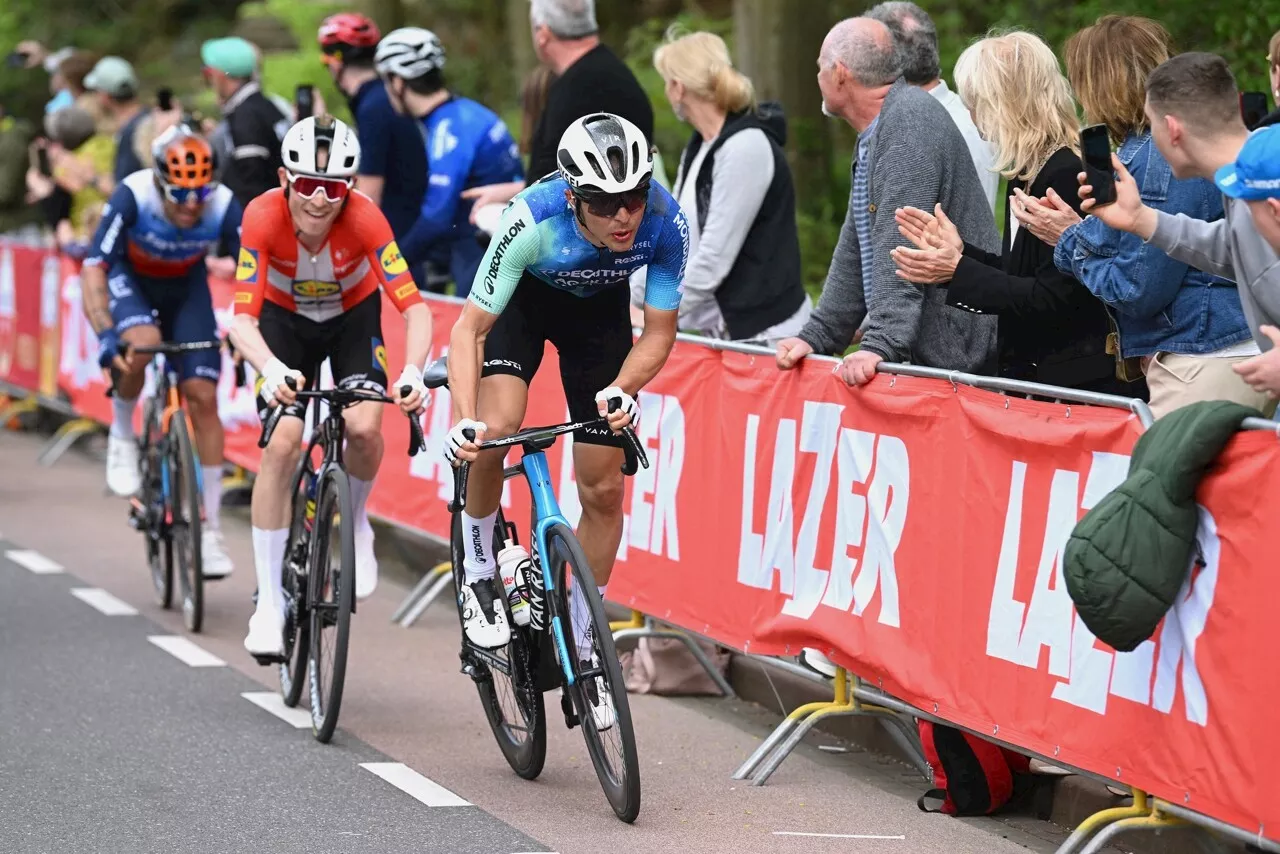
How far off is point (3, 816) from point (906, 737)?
10.0 feet

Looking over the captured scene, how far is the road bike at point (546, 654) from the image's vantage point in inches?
238

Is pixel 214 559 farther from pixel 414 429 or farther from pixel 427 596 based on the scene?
pixel 414 429

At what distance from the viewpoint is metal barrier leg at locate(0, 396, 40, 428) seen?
17.7m

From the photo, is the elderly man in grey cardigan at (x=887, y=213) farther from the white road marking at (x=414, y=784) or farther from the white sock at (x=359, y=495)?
the white sock at (x=359, y=495)

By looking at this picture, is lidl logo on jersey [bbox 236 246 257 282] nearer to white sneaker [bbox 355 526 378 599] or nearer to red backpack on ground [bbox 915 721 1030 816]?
white sneaker [bbox 355 526 378 599]

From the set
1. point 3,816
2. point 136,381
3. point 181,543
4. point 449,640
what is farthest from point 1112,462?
point 136,381

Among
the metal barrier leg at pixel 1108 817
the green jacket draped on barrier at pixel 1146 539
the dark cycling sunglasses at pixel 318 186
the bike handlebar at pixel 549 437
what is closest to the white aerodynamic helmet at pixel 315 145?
the dark cycling sunglasses at pixel 318 186

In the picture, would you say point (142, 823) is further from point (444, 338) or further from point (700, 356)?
point (444, 338)

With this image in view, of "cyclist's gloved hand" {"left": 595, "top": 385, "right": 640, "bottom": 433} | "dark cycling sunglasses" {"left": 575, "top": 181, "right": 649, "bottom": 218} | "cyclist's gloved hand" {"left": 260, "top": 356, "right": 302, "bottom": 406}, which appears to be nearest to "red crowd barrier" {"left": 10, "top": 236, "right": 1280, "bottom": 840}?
"cyclist's gloved hand" {"left": 595, "top": 385, "right": 640, "bottom": 433}

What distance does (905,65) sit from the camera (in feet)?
23.8

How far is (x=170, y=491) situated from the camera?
383 inches

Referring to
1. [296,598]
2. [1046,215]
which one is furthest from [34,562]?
[1046,215]

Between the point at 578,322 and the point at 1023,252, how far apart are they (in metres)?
1.52

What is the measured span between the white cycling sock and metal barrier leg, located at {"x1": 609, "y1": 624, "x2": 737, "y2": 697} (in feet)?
6.41
